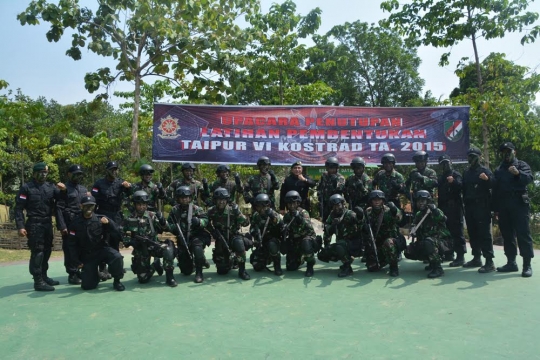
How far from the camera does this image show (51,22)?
10578mm

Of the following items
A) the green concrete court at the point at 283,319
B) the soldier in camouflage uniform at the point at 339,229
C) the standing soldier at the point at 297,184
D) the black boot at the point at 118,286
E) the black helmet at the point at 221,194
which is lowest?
the green concrete court at the point at 283,319

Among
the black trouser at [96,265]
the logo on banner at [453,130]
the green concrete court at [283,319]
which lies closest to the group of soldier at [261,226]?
the black trouser at [96,265]

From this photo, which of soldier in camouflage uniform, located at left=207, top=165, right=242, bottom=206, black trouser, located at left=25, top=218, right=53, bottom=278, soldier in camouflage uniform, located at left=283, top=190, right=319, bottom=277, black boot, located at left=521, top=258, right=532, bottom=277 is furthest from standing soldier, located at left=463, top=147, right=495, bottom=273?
black trouser, located at left=25, top=218, right=53, bottom=278

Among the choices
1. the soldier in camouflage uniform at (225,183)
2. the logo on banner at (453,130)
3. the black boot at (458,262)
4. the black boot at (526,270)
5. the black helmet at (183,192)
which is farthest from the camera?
the logo on banner at (453,130)

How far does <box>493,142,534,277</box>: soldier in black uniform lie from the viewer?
21.2ft

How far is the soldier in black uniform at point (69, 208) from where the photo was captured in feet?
21.2

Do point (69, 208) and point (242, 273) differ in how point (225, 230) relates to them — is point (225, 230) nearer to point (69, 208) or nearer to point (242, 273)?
point (242, 273)

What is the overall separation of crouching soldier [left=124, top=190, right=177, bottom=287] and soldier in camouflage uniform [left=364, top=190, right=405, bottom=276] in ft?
10.4

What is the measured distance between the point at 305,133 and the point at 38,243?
6.89 m

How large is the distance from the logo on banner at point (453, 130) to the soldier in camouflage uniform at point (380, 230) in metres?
4.89

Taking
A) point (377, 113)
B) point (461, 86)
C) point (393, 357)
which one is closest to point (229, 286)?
point (393, 357)

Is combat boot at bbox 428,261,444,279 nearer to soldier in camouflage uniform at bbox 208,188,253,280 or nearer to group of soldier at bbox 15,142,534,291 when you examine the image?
group of soldier at bbox 15,142,534,291

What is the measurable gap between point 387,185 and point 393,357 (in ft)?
15.1

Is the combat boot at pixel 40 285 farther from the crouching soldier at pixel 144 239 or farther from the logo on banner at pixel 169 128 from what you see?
the logo on banner at pixel 169 128
